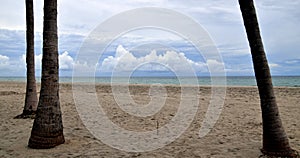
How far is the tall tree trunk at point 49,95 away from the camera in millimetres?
6996

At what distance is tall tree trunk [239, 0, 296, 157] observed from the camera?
6.16 metres

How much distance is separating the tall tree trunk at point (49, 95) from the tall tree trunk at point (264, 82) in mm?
4342

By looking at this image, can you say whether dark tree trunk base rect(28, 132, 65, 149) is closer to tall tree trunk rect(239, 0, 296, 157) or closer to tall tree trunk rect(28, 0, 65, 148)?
tall tree trunk rect(28, 0, 65, 148)

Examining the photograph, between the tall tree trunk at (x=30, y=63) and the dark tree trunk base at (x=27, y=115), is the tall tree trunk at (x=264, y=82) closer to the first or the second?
the tall tree trunk at (x=30, y=63)

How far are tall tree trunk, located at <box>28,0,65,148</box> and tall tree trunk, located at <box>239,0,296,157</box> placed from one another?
4342 mm

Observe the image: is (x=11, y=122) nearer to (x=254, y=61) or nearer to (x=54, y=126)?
(x=54, y=126)

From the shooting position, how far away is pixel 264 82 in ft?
20.2

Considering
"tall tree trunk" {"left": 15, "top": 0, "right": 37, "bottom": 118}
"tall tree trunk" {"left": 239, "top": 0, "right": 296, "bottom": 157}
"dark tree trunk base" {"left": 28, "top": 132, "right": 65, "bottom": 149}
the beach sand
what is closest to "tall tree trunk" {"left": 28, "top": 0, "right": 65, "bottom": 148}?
"dark tree trunk base" {"left": 28, "top": 132, "right": 65, "bottom": 149}

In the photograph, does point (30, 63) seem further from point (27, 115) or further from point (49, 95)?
point (49, 95)

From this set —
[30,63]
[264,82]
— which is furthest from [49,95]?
[264,82]

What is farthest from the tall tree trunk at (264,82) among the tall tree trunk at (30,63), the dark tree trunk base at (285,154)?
the tall tree trunk at (30,63)

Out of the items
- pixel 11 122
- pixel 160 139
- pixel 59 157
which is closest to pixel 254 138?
pixel 160 139

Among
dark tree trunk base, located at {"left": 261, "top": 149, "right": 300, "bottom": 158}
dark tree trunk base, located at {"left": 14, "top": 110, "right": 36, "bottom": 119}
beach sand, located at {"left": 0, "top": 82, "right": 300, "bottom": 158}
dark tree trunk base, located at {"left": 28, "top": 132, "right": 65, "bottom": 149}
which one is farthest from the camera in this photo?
dark tree trunk base, located at {"left": 14, "top": 110, "right": 36, "bottom": 119}

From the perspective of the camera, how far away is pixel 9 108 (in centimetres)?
1334
